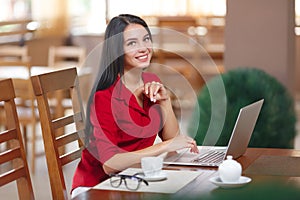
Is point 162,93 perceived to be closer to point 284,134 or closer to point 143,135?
point 143,135

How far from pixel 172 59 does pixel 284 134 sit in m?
4.84

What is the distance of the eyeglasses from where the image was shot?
2.31 m

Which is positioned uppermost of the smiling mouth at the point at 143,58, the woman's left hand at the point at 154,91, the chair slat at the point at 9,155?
the smiling mouth at the point at 143,58

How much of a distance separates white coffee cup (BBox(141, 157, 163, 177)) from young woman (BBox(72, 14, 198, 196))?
351 millimetres

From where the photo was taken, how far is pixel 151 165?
7.80 feet

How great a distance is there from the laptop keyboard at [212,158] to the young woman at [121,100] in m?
0.05

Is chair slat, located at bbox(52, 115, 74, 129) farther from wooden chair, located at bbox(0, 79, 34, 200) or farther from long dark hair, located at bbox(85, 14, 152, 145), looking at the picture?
wooden chair, located at bbox(0, 79, 34, 200)

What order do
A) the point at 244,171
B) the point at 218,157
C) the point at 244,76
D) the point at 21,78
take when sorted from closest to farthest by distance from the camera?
1. the point at 244,171
2. the point at 218,157
3. the point at 244,76
4. the point at 21,78

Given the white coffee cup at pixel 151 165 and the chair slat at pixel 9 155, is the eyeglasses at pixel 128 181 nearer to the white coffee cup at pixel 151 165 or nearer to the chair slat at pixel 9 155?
the white coffee cup at pixel 151 165

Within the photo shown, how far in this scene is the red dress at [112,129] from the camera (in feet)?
9.05

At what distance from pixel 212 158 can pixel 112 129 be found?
367mm

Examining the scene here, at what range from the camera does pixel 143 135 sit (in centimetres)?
293

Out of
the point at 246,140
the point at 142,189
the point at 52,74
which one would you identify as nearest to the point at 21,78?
the point at 52,74

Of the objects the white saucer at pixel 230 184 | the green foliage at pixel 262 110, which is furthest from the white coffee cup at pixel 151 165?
the green foliage at pixel 262 110
